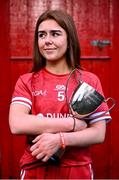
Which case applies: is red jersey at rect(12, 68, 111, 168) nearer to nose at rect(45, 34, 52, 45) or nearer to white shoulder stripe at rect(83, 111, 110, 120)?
white shoulder stripe at rect(83, 111, 110, 120)

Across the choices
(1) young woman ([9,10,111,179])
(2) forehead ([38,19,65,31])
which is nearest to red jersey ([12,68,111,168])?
(1) young woman ([9,10,111,179])

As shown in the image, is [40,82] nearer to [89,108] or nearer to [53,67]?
[53,67]

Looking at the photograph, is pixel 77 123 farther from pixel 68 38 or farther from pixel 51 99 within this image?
pixel 68 38

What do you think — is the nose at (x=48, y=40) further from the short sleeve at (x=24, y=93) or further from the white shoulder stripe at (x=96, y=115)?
the white shoulder stripe at (x=96, y=115)

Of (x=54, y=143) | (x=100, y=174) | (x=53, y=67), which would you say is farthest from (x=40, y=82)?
(x=100, y=174)

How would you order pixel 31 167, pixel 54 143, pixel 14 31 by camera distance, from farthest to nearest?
pixel 14 31 → pixel 31 167 → pixel 54 143

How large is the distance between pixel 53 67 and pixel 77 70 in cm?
12

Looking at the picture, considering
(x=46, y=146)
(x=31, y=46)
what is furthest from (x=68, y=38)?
(x=31, y=46)

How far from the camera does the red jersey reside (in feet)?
6.28

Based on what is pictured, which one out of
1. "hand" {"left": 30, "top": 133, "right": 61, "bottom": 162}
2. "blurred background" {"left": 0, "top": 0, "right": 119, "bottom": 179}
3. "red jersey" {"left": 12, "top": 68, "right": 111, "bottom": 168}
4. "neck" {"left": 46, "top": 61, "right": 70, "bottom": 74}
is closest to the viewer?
"hand" {"left": 30, "top": 133, "right": 61, "bottom": 162}

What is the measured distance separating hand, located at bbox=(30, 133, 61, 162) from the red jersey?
114 mm

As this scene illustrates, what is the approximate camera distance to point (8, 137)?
11.9 ft

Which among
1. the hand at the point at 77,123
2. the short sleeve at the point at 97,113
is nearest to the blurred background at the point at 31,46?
the short sleeve at the point at 97,113

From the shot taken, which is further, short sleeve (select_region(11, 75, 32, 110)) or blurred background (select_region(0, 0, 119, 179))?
blurred background (select_region(0, 0, 119, 179))
